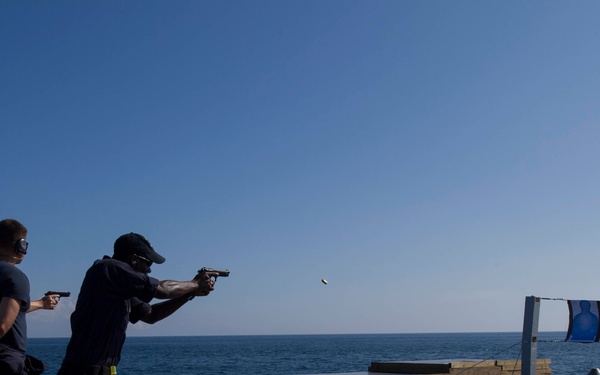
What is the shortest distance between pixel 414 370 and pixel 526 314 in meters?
2.10

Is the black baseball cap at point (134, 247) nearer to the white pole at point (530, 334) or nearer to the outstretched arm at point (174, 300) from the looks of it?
the outstretched arm at point (174, 300)

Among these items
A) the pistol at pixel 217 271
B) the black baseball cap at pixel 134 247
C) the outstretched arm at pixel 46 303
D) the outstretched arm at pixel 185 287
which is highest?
the black baseball cap at pixel 134 247

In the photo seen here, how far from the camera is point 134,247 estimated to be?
15.4ft

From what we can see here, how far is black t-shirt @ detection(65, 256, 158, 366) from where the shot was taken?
4457 millimetres

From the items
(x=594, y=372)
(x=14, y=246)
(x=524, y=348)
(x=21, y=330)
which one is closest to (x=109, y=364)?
(x=21, y=330)

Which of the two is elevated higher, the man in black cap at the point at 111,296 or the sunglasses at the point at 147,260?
the sunglasses at the point at 147,260

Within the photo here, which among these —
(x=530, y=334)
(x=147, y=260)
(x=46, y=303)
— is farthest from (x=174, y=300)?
(x=530, y=334)

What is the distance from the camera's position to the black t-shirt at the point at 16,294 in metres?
4.23

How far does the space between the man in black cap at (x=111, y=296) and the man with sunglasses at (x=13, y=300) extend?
0.29 m

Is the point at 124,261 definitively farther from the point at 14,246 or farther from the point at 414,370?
the point at 414,370

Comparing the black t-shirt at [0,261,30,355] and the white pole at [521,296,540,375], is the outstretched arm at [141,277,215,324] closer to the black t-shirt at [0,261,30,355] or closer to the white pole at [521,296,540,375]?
the black t-shirt at [0,261,30,355]

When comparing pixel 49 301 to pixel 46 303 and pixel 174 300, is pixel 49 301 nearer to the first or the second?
pixel 46 303

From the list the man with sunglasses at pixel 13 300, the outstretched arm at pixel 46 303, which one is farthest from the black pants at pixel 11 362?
the outstretched arm at pixel 46 303

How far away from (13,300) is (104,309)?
1.82ft
